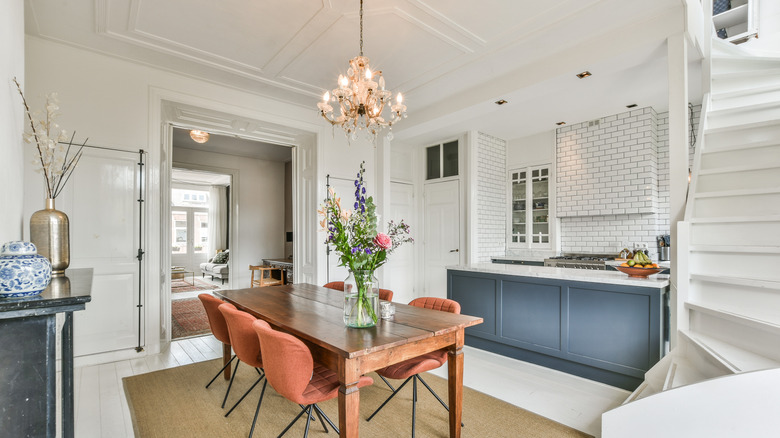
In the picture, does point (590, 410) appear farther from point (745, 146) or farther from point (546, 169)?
point (546, 169)

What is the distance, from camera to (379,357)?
67.9 inches

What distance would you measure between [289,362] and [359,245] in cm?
66

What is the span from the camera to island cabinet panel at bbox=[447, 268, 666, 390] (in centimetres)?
270

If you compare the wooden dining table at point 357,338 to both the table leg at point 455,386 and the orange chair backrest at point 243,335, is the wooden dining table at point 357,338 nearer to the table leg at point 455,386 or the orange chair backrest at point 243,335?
the table leg at point 455,386

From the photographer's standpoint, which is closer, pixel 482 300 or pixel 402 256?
pixel 482 300

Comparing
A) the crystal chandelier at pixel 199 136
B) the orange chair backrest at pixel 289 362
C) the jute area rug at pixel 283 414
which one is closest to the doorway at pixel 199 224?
the crystal chandelier at pixel 199 136

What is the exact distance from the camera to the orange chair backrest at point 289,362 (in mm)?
1702

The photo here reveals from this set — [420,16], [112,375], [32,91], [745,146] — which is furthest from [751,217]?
[32,91]

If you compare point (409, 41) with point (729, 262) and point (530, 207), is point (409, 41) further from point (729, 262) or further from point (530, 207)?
point (530, 207)

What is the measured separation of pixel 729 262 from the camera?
207 cm

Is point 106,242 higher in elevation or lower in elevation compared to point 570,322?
higher

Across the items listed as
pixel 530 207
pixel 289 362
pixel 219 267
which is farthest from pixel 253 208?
pixel 289 362

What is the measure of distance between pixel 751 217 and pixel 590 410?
156cm

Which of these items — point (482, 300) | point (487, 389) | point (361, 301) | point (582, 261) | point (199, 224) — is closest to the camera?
point (361, 301)
